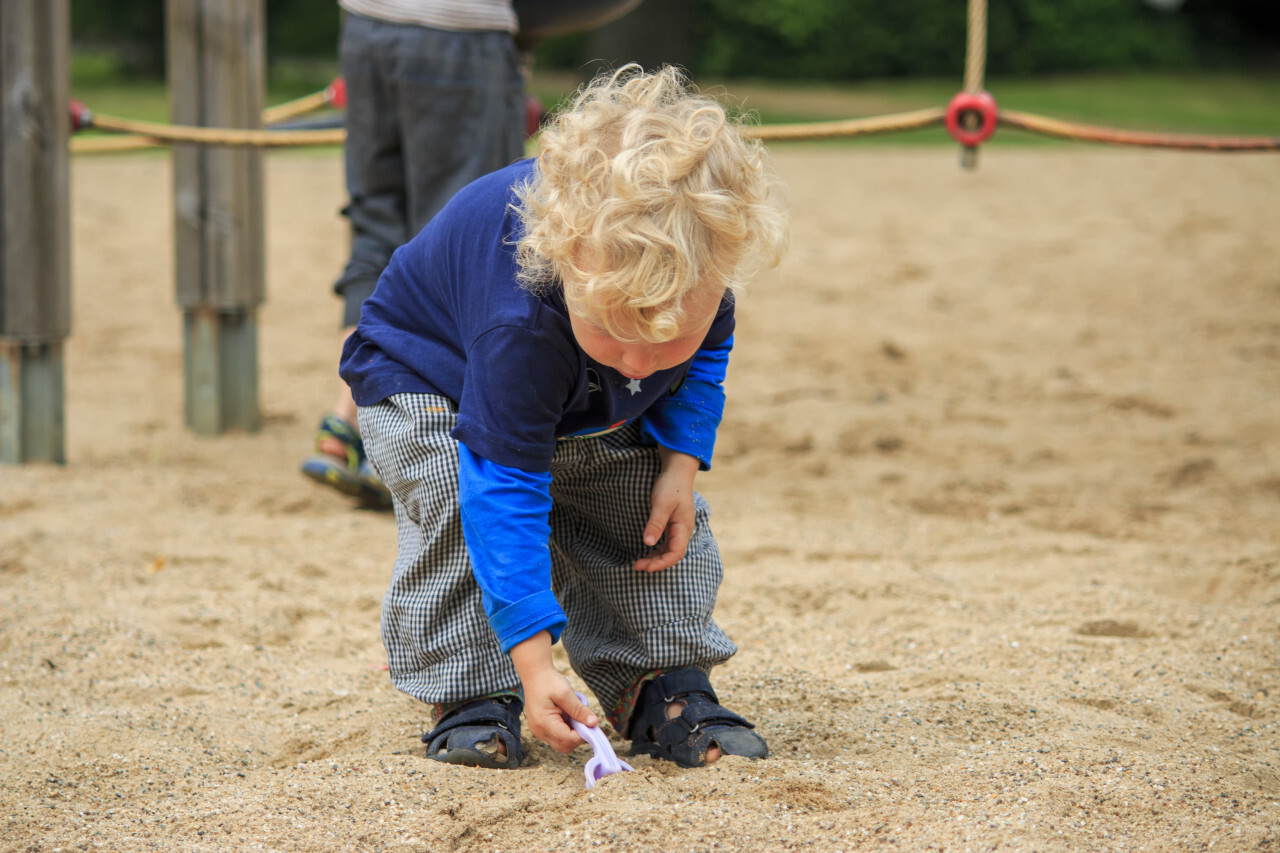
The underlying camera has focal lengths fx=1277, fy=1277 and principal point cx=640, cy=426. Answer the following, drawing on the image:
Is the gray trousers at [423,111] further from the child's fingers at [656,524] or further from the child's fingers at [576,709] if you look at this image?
the child's fingers at [576,709]

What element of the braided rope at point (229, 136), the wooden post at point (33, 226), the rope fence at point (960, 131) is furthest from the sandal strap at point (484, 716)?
the wooden post at point (33, 226)

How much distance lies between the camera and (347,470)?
2584 mm

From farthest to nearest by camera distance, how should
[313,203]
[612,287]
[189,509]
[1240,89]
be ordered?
[1240,89]
[313,203]
[189,509]
[612,287]

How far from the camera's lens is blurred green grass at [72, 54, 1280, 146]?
344 inches

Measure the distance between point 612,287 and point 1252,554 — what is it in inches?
64.5

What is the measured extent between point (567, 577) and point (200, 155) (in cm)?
190

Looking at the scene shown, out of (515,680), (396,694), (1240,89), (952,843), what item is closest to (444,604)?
(515,680)

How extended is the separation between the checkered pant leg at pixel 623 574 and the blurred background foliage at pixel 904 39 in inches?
435

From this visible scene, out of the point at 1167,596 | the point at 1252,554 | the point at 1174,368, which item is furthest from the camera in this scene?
the point at 1174,368

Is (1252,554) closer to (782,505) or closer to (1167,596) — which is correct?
(1167,596)

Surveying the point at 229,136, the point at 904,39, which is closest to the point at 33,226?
the point at 229,136

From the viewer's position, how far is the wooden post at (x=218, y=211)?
3.02 meters

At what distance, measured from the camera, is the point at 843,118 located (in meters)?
9.36

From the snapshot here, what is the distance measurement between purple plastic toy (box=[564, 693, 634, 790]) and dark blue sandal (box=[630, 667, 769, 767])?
115 millimetres
